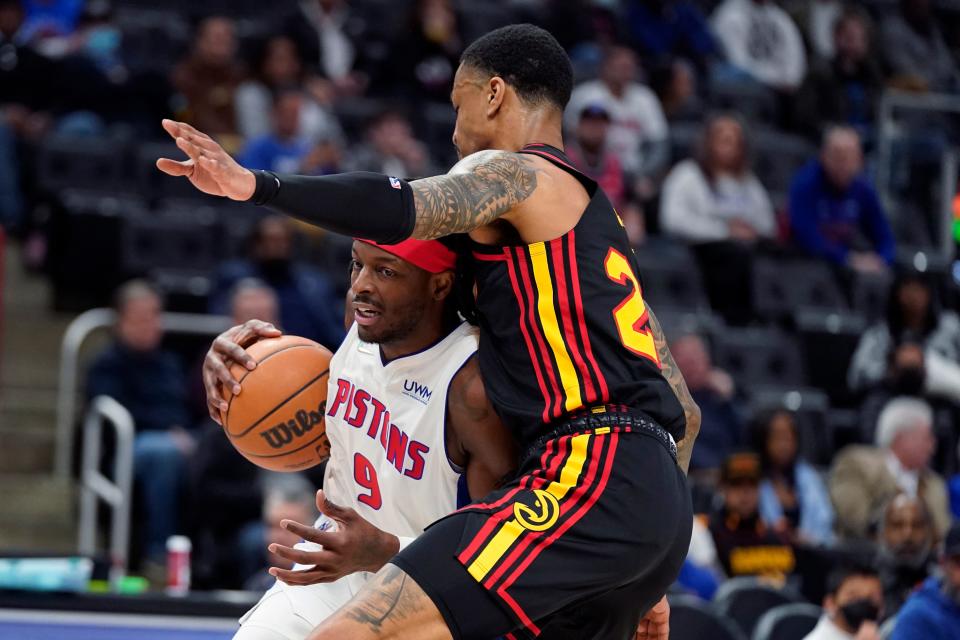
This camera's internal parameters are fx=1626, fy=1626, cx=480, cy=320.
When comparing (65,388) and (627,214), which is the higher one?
(627,214)

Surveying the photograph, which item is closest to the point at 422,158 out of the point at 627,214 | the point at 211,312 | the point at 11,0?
the point at 627,214

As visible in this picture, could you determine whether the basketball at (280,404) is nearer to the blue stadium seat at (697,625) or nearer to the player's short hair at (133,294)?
the blue stadium seat at (697,625)

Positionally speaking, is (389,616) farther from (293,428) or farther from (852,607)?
(852,607)

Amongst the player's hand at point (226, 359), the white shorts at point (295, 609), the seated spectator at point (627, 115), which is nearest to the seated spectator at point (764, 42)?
the seated spectator at point (627, 115)

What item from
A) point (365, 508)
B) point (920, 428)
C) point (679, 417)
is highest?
point (679, 417)

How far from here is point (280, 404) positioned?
14.6 feet

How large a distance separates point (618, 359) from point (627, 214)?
6803 millimetres

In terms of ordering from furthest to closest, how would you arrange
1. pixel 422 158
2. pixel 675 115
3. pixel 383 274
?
pixel 675 115 < pixel 422 158 < pixel 383 274

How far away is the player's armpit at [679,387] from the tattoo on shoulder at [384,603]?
903 mm

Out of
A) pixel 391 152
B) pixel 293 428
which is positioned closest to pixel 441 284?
pixel 293 428

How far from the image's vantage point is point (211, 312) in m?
9.05

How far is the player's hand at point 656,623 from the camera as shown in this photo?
4375mm

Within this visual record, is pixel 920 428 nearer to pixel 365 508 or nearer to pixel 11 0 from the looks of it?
pixel 365 508

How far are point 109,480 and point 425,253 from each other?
15.1 feet
